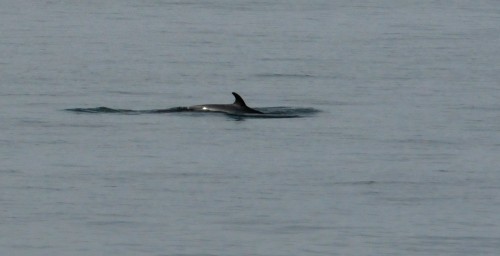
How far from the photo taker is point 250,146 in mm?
18094

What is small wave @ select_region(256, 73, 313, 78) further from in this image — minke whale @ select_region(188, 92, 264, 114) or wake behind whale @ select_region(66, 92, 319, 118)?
minke whale @ select_region(188, 92, 264, 114)

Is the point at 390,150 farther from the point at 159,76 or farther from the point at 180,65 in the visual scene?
the point at 180,65

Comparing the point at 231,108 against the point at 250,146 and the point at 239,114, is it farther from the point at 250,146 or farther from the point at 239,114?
the point at 250,146

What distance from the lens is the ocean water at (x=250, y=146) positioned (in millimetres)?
13453

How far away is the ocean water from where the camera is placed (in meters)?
13.5

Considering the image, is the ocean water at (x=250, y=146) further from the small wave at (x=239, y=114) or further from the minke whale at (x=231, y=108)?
the minke whale at (x=231, y=108)

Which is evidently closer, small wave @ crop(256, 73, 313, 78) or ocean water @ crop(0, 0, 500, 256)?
ocean water @ crop(0, 0, 500, 256)

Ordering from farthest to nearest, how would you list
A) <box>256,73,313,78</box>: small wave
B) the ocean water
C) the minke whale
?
1. <box>256,73,313,78</box>: small wave
2. the minke whale
3. the ocean water

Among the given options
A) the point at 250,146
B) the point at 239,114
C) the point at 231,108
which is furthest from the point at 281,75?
the point at 250,146

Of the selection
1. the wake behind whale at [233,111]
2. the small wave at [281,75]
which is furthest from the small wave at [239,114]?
the small wave at [281,75]

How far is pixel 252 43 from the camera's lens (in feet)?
111

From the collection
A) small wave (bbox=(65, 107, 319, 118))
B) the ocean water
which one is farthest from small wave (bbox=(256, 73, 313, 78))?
small wave (bbox=(65, 107, 319, 118))

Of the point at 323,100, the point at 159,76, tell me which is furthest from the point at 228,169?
the point at 159,76

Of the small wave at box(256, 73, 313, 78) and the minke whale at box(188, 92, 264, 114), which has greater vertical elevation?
the minke whale at box(188, 92, 264, 114)
